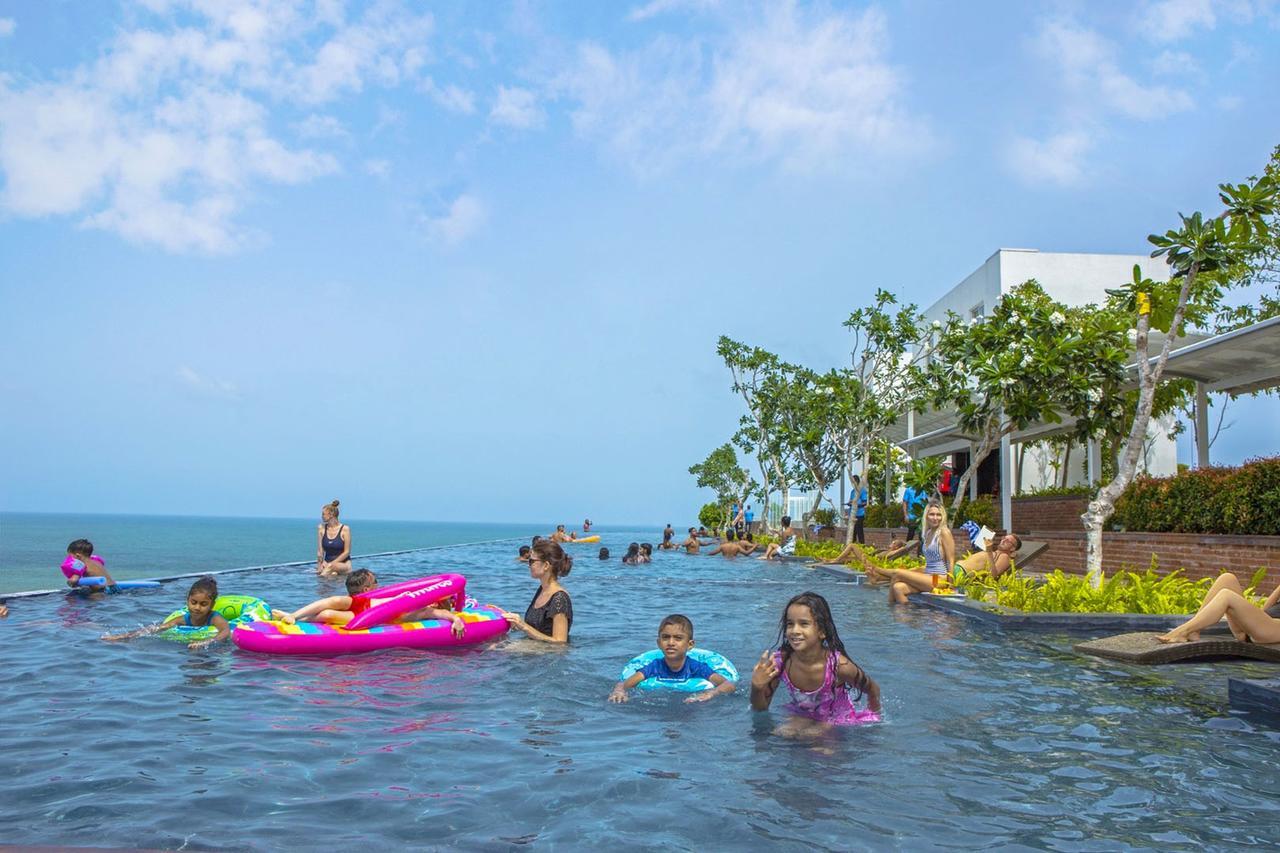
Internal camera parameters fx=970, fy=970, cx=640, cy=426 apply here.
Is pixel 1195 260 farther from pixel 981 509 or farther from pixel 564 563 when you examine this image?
pixel 981 509

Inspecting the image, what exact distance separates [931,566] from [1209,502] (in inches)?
144

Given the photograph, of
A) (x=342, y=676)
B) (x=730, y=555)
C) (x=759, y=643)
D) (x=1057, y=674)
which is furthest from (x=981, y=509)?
(x=342, y=676)

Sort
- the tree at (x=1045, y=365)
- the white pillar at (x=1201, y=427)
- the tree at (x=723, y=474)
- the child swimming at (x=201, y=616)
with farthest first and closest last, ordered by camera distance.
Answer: the tree at (x=723, y=474), the white pillar at (x=1201, y=427), the tree at (x=1045, y=365), the child swimming at (x=201, y=616)

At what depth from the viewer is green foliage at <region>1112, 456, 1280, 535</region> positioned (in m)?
11.7

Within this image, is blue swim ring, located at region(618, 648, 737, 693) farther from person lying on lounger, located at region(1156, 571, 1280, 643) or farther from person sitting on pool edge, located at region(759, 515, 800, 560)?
person sitting on pool edge, located at region(759, 515, 800, 560)

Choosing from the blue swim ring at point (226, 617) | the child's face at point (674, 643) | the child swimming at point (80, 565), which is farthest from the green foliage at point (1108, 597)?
the child swimming at point (80, 565)

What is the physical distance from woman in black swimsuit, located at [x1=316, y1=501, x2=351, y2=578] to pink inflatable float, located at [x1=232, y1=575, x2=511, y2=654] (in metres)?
8.16

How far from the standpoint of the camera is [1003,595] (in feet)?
38.0

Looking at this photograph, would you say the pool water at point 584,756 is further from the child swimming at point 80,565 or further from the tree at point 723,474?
the tree at point 723,474

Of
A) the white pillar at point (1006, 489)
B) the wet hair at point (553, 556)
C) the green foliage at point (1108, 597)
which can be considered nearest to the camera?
the wet hair at point (553, 556)

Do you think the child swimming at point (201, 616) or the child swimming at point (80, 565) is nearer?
the child swimming at point (201, 616)

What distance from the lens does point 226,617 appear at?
934cm

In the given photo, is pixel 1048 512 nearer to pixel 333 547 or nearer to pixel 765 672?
pixel 333 547

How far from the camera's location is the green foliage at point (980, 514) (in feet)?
74.1
